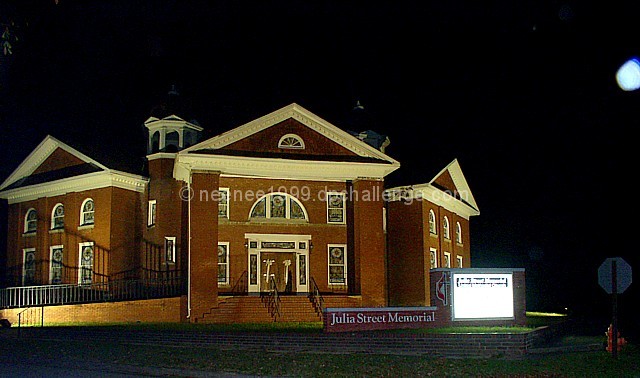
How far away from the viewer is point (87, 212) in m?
32.8

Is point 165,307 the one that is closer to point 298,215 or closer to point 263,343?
point 298,215

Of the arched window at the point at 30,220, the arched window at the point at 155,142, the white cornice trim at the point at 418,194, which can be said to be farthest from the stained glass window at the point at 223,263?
the arched window at the point at 30,220

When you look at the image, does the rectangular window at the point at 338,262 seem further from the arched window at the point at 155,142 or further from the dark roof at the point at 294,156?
the arched window at the point at 155,142

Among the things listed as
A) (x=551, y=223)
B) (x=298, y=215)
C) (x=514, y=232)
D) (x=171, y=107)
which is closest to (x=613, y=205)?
(x=551, y=223)

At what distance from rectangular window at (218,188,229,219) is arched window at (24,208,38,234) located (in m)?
10.4

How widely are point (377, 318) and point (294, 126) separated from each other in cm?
1077

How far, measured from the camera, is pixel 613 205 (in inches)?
1903

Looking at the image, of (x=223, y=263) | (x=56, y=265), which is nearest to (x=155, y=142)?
(x=56, y=265)

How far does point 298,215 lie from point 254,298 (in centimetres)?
464

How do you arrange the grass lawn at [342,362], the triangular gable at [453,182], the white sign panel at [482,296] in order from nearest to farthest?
the grass lawn at [342,362]
the white sign panel at [482,296]
the triangular gable at [453,182]

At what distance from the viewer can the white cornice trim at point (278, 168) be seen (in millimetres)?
27641

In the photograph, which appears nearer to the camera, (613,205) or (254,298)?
(254,298)

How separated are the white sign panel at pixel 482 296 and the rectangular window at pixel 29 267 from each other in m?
21.1

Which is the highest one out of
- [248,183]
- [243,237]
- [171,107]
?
[171,107]
